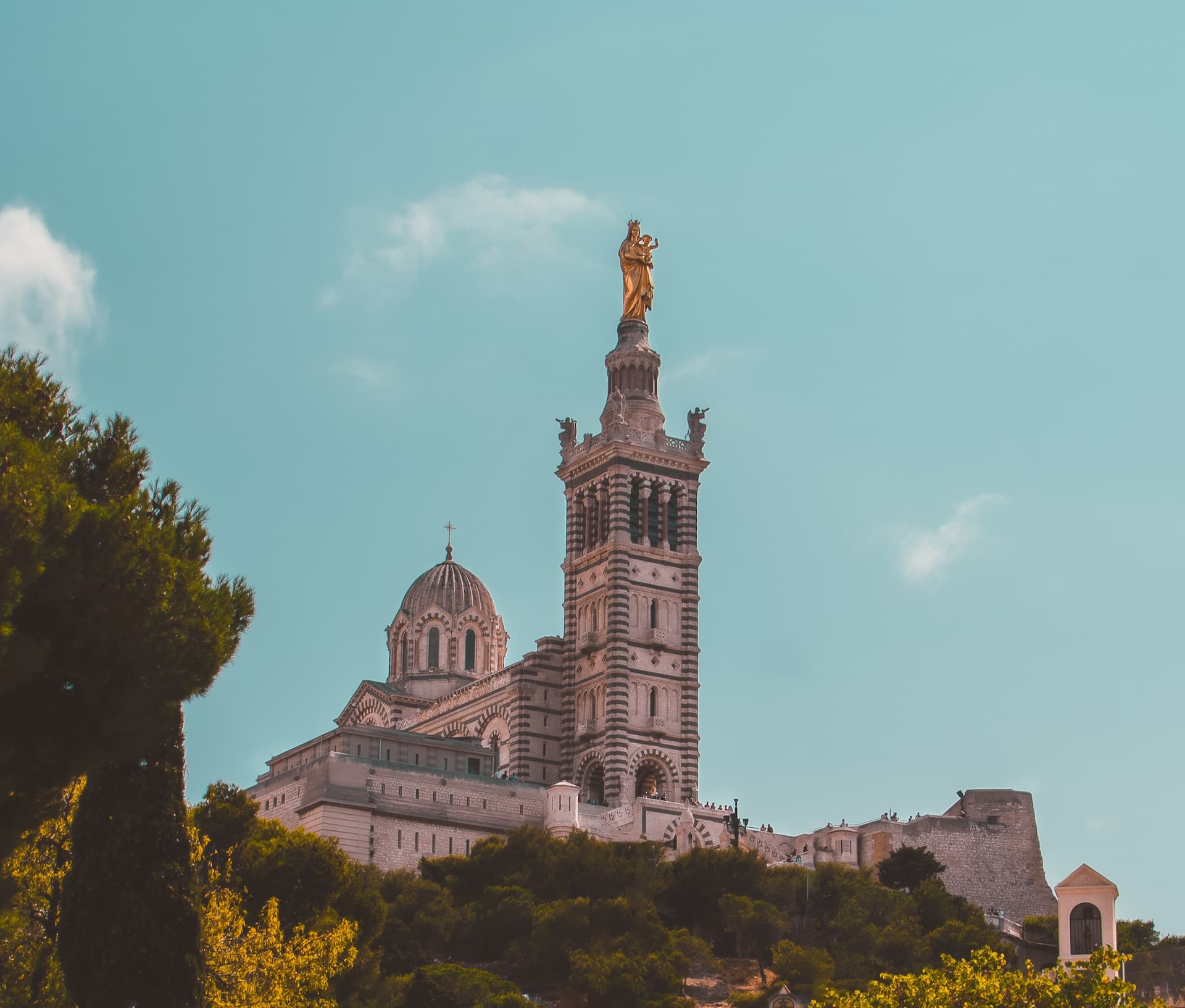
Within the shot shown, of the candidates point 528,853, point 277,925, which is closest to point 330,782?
point 528,853

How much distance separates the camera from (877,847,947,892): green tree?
291ft

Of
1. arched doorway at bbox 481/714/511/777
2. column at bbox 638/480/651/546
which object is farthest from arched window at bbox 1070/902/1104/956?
column at bbox 638/480/651/546

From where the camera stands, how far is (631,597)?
310 ft

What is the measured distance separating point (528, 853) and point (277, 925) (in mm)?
36232

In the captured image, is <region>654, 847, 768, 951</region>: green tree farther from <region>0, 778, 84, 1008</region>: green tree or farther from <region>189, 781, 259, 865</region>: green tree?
<region>0, 778, 84, 1008</region>: green tree

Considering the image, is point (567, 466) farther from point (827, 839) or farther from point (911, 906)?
point (911, 906)

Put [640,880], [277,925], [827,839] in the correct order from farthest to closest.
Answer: [827,839] < [640,880] < [277,925]

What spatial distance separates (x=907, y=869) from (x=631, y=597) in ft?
56.2

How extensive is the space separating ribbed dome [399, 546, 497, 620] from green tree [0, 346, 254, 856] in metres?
78.8

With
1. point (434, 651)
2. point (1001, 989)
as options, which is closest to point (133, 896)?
point (1001, 989)

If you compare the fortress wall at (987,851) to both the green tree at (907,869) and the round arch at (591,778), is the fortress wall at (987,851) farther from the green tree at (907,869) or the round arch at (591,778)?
the round arch at (591,778)

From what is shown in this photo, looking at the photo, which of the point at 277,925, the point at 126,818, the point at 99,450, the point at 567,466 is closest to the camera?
the point at 99,450

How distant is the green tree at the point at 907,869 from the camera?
291ft

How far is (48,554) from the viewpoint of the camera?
26.0 metres
